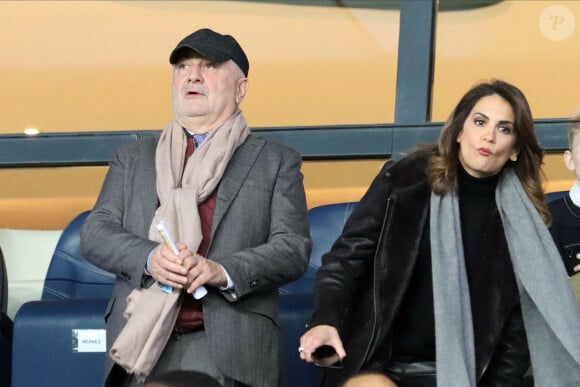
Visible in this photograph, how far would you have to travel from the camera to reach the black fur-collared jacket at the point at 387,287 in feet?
13.7

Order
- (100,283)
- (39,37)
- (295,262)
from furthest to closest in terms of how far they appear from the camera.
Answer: (39,37), (100,283), (295,262)

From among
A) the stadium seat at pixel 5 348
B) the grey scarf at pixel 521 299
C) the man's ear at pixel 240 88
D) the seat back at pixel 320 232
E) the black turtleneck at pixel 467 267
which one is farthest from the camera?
the seat back at pixel 320 232

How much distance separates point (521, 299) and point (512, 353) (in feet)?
0.59

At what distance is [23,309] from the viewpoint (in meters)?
4.96

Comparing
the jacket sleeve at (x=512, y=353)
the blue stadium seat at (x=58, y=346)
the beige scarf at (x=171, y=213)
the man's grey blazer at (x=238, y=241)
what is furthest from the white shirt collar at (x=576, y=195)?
the blue stadium seat at (x=58, y=346)

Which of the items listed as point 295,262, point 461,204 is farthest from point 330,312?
point 461,204

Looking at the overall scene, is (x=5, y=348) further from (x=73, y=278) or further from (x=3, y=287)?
(x=73, y=278)

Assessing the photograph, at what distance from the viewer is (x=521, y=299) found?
4324 millimetres

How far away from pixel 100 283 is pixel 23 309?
80cm

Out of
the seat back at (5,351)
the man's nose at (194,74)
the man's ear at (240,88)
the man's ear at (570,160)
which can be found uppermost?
the man's nose at (194,74)

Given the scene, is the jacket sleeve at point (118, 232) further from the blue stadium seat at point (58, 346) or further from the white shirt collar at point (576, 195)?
the white shirt collar at point (576, 195)

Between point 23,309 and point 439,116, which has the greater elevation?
point 439,116

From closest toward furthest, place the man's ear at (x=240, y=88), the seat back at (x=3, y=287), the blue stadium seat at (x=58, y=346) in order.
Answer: the man's ear at (x=240, y=88) → the blue stadium seat at (x=58, y=346) → the seat back at (x=3, y=287)

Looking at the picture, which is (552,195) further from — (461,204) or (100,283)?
(100,283)
